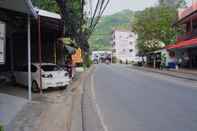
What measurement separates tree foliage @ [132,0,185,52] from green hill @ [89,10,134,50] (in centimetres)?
8822

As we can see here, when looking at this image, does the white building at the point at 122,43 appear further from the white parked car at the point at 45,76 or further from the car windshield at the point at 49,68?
the car windshield at the point at 49,68

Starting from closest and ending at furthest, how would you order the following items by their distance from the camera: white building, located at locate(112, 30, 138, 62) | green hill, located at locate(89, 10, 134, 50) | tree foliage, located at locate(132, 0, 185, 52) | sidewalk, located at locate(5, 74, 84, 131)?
1. sidewalk, located at locate(5, 74, 84, 131)
2. tree foliage, located at locate(132, 0, 185, 52)
3. white building, located at locate(112, 30, 138, 62)
4. green hill, located at locate(89, 10, 134, 50)

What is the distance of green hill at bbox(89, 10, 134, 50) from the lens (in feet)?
489

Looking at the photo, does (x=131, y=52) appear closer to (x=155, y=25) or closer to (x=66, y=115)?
(x=155, y=25)

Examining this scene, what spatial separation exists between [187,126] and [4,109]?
19.3ft

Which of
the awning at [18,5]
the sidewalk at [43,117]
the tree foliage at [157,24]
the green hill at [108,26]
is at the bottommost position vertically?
the sidewalk at [43,117]

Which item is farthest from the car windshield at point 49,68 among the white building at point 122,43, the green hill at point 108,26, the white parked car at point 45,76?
the green hill at point 108,26

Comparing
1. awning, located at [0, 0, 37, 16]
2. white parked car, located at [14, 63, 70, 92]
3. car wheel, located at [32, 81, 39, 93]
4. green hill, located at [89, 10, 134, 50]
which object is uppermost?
green hill, located at [89, 10, 134, 50]

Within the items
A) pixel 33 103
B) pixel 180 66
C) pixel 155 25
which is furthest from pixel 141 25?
pixel 33 103

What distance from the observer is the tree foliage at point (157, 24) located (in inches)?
2090

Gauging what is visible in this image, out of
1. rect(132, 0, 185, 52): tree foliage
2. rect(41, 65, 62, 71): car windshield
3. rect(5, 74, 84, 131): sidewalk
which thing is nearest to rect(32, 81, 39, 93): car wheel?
rect(41, 65, 62, 71): car windshield

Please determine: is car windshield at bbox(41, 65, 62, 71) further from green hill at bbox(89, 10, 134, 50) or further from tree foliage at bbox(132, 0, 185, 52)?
green hill at bbox(89, 10, 134, 50)

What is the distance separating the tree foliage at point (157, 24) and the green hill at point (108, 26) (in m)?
88.2

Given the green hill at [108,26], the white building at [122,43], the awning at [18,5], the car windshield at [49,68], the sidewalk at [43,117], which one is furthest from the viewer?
the green hill at [108,26]
